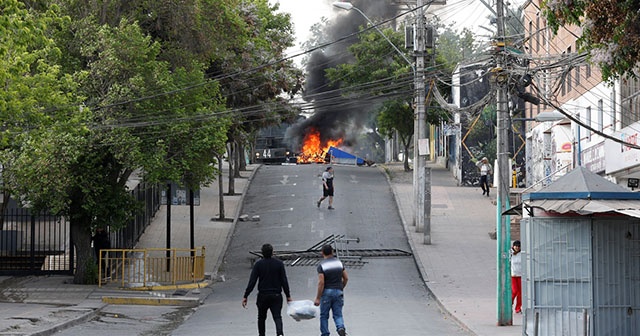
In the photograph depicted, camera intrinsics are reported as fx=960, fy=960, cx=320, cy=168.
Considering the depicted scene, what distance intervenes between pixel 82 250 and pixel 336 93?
110 ft

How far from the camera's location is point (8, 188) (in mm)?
24312

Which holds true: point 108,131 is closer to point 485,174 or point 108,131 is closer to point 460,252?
point 460,252

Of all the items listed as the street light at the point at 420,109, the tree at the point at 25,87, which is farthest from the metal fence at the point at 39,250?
the street light at the point at 420,109

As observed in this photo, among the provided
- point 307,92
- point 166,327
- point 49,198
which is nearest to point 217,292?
point 49,198

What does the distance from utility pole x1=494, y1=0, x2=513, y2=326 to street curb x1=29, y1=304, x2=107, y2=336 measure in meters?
8.14

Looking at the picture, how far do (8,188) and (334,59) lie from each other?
138 ft

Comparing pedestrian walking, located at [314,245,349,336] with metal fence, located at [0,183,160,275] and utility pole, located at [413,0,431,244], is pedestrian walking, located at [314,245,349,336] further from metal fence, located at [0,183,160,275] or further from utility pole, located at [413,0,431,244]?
utility pole, located at [413,0,431,244]

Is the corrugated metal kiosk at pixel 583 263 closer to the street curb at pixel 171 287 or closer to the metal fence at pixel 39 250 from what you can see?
the street curb at pixel 171 287

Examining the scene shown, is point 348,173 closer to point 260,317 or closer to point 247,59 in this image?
point 247,59

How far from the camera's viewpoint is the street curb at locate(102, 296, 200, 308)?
23156 mm

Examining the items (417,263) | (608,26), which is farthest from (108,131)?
(608,26)

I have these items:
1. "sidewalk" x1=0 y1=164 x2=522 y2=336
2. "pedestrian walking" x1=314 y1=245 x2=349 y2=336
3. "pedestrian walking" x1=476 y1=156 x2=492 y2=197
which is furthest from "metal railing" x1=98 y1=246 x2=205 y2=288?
"pedestrian walking" x1=476 y1=156 x2=492 y2=197

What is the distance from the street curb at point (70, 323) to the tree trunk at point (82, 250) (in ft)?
14.4

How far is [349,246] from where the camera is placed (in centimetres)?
3225
